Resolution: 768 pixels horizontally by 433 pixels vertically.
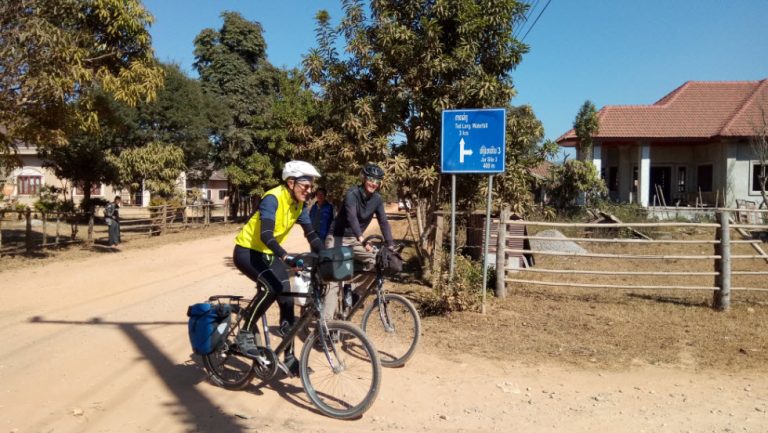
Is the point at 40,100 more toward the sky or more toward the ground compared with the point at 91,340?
more toward the sky

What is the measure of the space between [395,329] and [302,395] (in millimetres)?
1250

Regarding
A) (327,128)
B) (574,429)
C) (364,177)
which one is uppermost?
(327,128)

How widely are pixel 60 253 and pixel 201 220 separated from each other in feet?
53.9

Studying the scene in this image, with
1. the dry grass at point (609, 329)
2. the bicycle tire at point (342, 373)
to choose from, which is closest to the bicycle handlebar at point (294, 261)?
the bicycle tire at point (342, 373)

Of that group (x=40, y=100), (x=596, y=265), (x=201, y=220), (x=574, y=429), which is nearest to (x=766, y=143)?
(x=596, y=265)

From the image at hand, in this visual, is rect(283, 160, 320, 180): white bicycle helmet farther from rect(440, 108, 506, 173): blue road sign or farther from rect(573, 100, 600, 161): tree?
rect(573, 100, 600, 161): tree

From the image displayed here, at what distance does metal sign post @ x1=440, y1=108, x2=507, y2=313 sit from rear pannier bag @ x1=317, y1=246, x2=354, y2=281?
11.9 ft

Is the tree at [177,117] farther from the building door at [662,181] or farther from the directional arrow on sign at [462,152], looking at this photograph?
the directional arrow on sign at [462,152]

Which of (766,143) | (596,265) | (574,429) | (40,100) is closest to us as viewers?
(574,429)

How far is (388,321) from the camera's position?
5750 mm

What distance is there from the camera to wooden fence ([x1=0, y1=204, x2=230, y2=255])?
1457cm

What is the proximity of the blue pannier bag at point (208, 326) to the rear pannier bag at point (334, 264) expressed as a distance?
115 centimetres

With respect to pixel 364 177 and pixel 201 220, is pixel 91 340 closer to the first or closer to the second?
pixel 364 177

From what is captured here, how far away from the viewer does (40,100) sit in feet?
37.1
